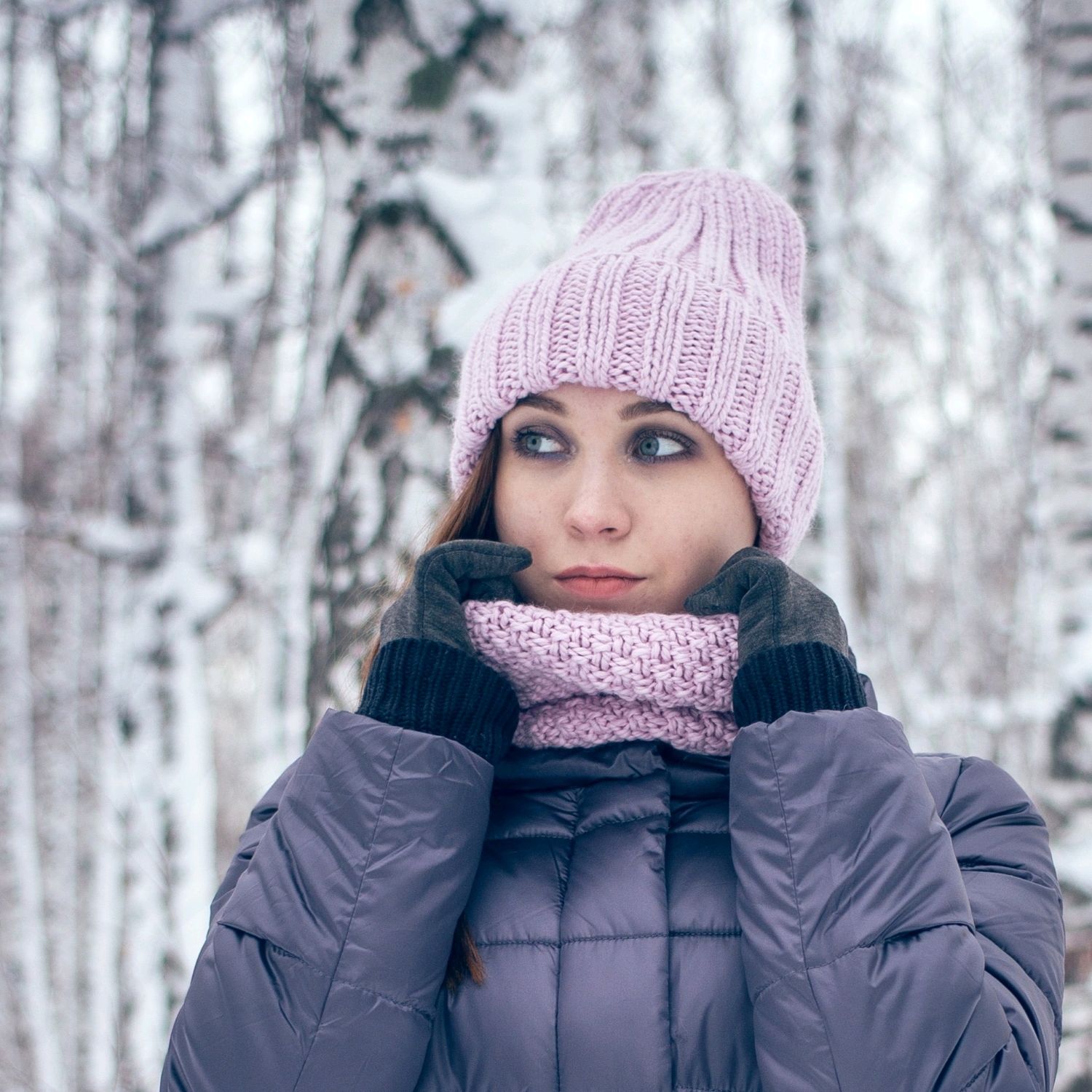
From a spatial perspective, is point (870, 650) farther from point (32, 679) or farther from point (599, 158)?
point (32, 679)

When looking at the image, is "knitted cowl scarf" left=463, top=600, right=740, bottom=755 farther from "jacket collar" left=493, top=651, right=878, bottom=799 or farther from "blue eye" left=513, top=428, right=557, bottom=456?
"blue eye" left=513, top=428, right=557, bottom=456

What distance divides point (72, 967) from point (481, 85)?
624 centimetres

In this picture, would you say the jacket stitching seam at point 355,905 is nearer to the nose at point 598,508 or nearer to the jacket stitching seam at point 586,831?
the jacket stitching seam at point 586,831

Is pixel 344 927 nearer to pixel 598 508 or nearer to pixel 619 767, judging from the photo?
pixel 619 767

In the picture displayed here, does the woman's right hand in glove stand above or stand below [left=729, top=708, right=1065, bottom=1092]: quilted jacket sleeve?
above

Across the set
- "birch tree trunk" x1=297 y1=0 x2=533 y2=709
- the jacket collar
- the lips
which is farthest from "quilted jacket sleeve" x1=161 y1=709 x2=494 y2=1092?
"birch tree trunk" x1=297 y1=0 x2=533 y2=709

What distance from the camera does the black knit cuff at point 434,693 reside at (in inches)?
50.1

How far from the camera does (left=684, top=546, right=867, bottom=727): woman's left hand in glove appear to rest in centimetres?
123

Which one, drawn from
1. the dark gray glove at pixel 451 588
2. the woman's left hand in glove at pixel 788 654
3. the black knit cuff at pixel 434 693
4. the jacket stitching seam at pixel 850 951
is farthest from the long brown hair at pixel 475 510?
the jacket stitching seam at pixel 850 951

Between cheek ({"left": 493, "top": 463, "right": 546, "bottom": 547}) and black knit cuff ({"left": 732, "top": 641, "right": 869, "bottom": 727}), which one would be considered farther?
cheek ({"left": 493, "top": 463, "right": 546, "bottom": 547})

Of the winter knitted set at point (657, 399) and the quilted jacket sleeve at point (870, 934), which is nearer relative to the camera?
the quilted jacket sleeve at point (870, 934)

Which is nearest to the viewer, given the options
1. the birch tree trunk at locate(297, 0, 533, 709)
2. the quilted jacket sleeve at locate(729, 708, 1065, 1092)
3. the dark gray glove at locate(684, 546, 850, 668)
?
the quilted jacket sleeve at locate(729, 708, 1065, 1092)

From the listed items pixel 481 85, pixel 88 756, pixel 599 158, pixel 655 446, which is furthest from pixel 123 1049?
pixel 599 158

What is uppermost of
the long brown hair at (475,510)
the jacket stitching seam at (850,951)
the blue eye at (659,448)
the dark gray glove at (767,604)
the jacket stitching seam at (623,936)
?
the blue eye at (659,448)
